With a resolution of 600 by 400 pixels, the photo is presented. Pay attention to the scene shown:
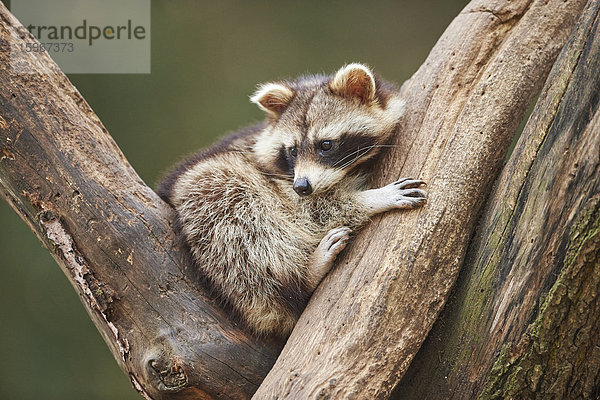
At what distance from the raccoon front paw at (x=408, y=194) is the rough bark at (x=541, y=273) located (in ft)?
1.07

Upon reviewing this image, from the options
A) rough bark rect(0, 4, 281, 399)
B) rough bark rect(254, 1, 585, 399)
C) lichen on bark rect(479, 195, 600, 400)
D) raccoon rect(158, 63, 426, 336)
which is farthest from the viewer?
raccoon rect(158, 63, 426, 336)

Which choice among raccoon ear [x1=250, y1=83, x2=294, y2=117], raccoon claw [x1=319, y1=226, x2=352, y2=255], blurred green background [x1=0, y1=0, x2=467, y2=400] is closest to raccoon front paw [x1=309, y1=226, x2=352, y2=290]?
raccoon claw [x1=319, y1=226, x2=352, y2=255]

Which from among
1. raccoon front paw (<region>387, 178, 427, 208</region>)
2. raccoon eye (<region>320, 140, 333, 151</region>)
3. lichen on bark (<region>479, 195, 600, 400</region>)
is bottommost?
lichen on bark (<region>479, 195, 600, 400</region>)

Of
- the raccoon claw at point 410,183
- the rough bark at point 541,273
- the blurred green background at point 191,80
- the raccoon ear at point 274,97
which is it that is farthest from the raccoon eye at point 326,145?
the blurred green background at point 191,80

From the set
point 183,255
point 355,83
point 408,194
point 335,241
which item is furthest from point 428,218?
point 183,255

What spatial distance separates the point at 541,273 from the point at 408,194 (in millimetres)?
724

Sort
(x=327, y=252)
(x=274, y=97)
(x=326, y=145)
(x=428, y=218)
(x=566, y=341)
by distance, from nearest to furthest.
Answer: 1. (x=566, y=341)
2. (x=428, y=218)
3. (x=327, y=252)
4. (x=326, y=145)
5. (x=274, y=97)

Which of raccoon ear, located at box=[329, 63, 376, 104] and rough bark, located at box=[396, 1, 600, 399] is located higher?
raccoon ear, located at box=[329, 63, 376, 104]

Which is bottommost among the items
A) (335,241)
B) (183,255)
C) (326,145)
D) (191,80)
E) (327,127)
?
(183,255)

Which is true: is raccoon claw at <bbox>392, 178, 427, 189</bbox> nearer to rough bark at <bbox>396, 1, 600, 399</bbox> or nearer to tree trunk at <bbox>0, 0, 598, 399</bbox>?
tree trunk at <bbox>0, 0, 598, 399</bbox>

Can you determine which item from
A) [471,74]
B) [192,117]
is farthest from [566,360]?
[192,117]

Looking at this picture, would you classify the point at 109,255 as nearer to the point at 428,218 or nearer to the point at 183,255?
the point at 183,255

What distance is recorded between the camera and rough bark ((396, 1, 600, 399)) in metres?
2.25

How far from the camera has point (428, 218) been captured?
276 cm
